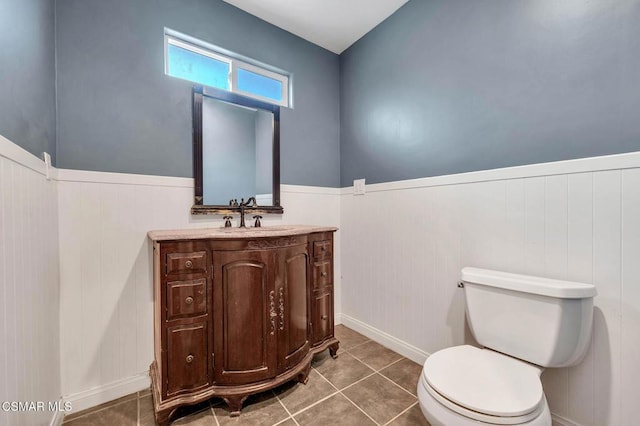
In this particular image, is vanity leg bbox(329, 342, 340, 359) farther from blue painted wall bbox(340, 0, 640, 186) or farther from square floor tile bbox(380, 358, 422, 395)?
blue painted wall bbox(340, 0, 640, 186)

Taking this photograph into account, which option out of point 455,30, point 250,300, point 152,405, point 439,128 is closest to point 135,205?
point 250,300

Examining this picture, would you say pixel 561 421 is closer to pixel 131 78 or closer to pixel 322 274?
pixel 322 274

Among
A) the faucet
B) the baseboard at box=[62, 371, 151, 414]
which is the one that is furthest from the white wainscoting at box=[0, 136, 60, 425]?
the faucet

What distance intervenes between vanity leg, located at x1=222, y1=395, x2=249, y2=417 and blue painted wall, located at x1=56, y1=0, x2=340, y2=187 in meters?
1.35

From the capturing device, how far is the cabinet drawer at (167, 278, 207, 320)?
1.28 metres

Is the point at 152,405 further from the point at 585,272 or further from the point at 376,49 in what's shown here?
the point at 376,49

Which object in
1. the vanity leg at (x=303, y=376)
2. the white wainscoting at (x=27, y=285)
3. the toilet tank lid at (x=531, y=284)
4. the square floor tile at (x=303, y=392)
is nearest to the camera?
the white wainscoting at (x=27, y=285)

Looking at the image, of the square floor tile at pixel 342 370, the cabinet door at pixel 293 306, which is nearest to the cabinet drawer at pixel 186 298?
the cabinet door at pixel 293 306

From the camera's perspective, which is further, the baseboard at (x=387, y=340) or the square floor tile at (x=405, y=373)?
the baseboard at (x=387, y=340)

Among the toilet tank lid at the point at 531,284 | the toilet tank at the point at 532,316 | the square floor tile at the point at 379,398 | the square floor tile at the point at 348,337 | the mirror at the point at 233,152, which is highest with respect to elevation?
the mirror at the point at 233,152

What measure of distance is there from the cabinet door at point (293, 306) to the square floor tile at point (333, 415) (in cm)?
26

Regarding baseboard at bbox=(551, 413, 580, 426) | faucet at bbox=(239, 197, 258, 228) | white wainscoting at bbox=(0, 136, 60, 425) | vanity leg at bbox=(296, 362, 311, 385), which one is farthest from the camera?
faucet at bbox=(239, 197, 258, 228)

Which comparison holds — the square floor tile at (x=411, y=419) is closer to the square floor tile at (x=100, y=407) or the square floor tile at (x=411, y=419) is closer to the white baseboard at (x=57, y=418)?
the square floor tile at (x=100, y=407)

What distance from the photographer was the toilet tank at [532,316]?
110 centimetres
